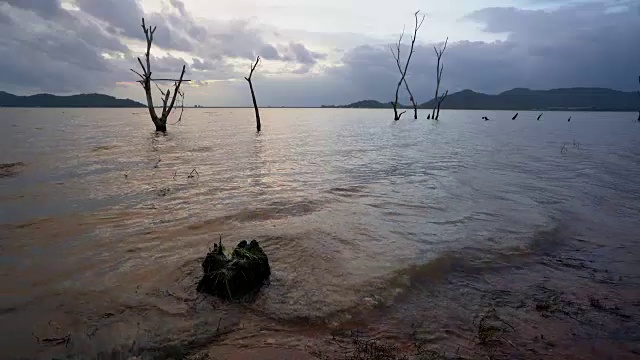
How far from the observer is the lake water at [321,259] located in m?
4.18

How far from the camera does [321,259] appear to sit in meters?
6.48

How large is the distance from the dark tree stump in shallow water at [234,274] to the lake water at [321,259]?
198 millimetres

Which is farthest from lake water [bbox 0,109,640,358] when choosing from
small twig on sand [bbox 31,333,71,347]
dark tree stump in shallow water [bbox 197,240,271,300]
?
dark tree stump in shallow water [bbox 197,240,271,300]

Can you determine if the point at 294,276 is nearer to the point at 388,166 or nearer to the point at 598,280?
the point at 598,280

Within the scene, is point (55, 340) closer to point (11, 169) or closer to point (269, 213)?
point (269, 213)

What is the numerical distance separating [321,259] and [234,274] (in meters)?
1.91

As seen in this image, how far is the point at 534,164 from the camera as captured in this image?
1914 centimetres

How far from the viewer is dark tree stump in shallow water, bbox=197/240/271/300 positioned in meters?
4.95

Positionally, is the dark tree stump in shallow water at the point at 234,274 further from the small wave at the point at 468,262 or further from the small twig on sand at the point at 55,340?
the small wave at the point at 468,262

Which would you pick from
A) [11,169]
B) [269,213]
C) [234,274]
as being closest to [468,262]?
[234,274]

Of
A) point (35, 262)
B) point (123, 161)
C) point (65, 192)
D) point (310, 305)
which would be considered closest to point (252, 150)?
point (123, 161)

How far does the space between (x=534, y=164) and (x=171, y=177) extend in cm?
1780

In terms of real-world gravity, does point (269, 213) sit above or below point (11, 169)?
below

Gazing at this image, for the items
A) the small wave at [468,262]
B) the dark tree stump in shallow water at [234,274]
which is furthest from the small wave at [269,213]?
the small wave at [468,262]
